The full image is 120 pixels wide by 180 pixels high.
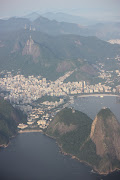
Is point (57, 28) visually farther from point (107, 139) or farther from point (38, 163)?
point (38, 163)

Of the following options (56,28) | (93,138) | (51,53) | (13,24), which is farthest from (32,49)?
(13,24)

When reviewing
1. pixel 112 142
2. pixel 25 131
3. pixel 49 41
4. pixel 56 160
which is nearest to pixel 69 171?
pixel 56 160

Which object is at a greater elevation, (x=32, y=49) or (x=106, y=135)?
(x=32, y=49)

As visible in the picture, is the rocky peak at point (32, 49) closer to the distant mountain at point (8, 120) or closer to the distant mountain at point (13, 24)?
the distant mountain at point (8, 120)

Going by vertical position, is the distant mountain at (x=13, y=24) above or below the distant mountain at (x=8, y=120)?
above

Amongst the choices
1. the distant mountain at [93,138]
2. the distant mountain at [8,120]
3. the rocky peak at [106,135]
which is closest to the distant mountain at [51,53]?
the distant mountain at [8,120]

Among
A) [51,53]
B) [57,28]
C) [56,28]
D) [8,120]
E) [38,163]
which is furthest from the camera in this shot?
[57,28]

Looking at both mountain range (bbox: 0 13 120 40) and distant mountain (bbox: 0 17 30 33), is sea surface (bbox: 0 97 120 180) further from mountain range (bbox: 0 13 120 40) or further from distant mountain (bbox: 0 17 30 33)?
mountain range (bbox: 0 13 120 40)
